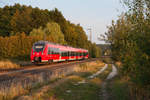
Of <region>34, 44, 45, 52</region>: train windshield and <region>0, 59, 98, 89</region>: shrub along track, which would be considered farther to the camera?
<region>34, 44, 45, 52</region>: train windshield

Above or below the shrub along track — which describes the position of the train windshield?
above

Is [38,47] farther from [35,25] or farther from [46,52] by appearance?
[35,25]

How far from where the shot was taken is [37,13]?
67.2m

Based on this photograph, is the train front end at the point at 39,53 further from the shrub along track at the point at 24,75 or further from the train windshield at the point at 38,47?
the shrub along track at the point at 24,75

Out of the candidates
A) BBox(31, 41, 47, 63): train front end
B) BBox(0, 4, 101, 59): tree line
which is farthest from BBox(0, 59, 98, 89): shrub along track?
BBox(0, 4, 101, 59): tree line

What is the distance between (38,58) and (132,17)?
20.3 metres

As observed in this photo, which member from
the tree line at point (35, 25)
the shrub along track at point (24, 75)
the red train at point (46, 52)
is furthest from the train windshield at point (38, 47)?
the tree line at point (35, 25)

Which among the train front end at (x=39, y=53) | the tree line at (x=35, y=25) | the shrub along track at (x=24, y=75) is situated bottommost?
the shrub along track at (x=24, y=75)

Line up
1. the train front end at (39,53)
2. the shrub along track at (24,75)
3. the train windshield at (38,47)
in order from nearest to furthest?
the shrub along track at (24,75) → the train front end at (39,53) → the train windshield at (38,47)

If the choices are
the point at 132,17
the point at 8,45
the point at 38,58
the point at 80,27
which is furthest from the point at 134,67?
the point at 80,27

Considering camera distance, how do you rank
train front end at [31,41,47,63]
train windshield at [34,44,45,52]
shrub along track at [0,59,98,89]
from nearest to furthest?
shrub along track at [0,59,98,89] → train front end at [31,41,47,63] → train windshield at [34,44,45,52]

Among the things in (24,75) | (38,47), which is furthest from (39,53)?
(24,75)

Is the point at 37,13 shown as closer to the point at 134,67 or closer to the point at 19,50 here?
the point at 19,50

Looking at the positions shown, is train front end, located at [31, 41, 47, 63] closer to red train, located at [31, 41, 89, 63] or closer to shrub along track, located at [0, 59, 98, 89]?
red train, located at [31, 41, 89, 63]
